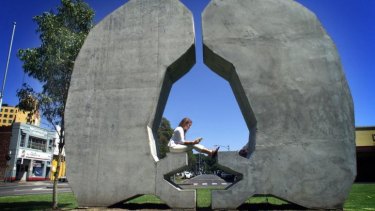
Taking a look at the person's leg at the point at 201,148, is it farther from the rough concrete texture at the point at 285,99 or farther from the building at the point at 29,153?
the building at the point at 29,153

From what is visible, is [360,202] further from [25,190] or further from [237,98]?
[25,190]

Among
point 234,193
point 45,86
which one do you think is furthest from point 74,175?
point 45,86

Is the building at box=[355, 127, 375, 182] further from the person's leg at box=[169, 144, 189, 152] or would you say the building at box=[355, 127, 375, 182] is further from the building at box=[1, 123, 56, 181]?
the building at box=[1, 123, 56, 181]

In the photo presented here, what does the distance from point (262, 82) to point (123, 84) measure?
3578 millimetres

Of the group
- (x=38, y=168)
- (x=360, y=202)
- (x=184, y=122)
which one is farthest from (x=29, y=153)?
(x=360, y=202)

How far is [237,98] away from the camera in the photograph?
26.5ft

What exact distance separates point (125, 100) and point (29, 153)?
41505mm

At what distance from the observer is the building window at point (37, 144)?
4369 cm

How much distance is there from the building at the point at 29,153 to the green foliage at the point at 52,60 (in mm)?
31585

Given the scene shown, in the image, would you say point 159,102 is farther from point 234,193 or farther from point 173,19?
point 234,193

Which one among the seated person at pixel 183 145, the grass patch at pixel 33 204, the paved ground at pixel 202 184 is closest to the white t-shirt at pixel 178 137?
the seated person at pixel 183 145

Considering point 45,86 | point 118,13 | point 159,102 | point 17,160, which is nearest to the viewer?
point 159,102

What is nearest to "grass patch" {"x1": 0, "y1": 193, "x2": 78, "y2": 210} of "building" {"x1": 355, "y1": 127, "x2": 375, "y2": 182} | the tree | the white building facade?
the tree

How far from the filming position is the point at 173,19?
313 inches
